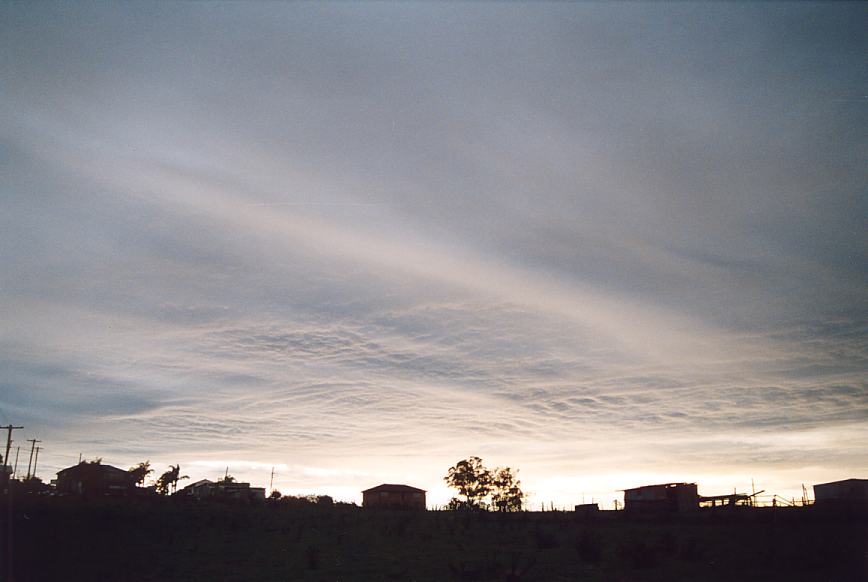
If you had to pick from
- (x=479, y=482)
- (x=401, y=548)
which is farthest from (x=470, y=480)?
(x=401, y=548)

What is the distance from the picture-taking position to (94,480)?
67125 millimetres

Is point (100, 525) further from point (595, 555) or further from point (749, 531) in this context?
point (749, 531)

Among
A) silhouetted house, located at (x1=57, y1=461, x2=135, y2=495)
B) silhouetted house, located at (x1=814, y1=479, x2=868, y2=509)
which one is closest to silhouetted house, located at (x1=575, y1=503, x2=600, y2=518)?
silhouetted house, located at (x1=814, y1=479, x2=868, y2=509)

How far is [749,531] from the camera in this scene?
38.1 m

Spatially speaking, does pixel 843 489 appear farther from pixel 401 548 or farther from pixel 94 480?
pixel 94 480

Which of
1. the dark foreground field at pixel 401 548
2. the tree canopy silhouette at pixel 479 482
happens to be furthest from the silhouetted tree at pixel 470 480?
the dark foreground field at pixel 401 548

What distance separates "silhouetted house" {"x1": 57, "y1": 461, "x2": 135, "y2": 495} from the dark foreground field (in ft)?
63.8

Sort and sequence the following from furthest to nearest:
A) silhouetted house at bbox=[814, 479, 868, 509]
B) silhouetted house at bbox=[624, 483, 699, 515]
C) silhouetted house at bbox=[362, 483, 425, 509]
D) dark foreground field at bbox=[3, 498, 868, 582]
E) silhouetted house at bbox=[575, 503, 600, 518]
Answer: silhouetted house at bbox=[362, 483, 425, 509]
silhouetted house at bbox=[814, 479, 868, 509]
silhouetted house at bbox=[624, 483, 699, 515]
silhouetted house at bbox=[575, 503, 600, 518]
dark foreground field at bbox=[3, 498, 868, 582]

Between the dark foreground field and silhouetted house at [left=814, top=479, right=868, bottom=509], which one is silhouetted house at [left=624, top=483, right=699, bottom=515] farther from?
the dark foreground field

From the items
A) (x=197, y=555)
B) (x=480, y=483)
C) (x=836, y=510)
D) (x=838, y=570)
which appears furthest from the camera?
(x=480, y=483)

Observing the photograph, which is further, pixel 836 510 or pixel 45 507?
pixel 836 510

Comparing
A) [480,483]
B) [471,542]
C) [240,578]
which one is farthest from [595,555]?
[480,483]

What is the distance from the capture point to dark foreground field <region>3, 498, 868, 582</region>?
25.8 meters

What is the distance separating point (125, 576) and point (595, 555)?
19.3 metres
